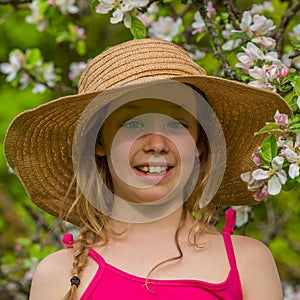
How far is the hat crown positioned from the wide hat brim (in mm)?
64

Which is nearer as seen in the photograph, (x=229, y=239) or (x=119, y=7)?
(x=229, y=239)

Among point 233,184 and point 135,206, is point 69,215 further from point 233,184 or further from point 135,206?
point 233,184

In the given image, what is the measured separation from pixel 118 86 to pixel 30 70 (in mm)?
1455

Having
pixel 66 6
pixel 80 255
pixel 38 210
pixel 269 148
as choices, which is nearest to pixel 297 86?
pixel 269 148

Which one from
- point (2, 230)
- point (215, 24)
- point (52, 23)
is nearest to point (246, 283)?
point (215, 24)

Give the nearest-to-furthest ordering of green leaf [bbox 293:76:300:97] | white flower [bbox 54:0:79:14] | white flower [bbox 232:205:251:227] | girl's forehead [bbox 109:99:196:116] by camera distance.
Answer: green leaf [bbox 293:76:300:97], girl's forehead [bbox 109:99:196:116], white flower [bbox 232:205:251:227], white flower [bbox 54:0:79:14]

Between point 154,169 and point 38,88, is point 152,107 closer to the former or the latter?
point 154,169

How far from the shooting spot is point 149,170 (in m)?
2.67

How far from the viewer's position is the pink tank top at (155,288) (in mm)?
2637

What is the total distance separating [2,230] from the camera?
6445 millimetres

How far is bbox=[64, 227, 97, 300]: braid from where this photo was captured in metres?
2.69

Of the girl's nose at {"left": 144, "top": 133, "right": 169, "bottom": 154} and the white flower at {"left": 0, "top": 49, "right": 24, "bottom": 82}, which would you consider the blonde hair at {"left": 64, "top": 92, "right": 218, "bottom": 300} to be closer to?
the girl's nose at {"left": 144, "top": 133, "right": 169, "bottom": 154}

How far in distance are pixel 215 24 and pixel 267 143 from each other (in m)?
1.00

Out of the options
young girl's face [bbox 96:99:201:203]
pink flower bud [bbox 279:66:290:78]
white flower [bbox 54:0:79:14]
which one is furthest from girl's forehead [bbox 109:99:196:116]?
white flower [bbox 54:0:79:14]
